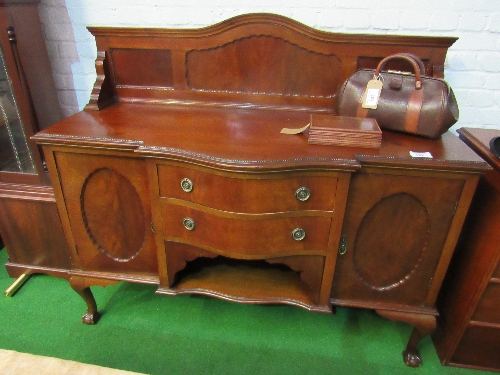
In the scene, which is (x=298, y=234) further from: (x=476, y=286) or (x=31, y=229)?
(x=31, y=229)

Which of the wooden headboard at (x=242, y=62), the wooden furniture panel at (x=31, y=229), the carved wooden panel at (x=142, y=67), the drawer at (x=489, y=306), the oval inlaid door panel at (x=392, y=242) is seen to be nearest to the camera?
the oval inlaid door panel at (x=392, y=242)

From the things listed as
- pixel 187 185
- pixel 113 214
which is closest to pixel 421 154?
pixel 187 185

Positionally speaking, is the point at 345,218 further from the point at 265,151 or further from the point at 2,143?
the point at 2,143

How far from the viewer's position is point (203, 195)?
1.04 m

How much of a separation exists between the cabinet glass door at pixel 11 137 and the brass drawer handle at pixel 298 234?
1197 millimetres

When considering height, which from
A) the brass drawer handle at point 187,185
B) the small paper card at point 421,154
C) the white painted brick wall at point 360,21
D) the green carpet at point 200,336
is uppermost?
the white painted brick wall at point 360,21

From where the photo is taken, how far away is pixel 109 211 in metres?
1.21

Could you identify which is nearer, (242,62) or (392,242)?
(392,242)

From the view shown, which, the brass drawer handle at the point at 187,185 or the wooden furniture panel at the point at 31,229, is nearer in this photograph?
the brass drawer handle at the point at 187,185

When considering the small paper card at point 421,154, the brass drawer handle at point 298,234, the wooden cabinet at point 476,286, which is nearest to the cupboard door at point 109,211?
the brass drawer handle at point 298,234

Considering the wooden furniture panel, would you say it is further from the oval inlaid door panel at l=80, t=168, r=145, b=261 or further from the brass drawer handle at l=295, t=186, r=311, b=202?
the brass drawer handle at l=295, t=186, r=311, b=202

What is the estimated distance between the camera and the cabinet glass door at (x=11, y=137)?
1430mm

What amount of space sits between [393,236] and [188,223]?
66 centimetres

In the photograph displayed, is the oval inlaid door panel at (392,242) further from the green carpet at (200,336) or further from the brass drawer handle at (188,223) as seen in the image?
the brass drawer handle at (188,223)
